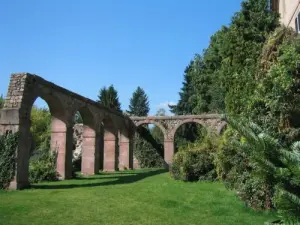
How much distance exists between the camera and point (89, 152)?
20.1 meters

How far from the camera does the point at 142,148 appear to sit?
1164 inches

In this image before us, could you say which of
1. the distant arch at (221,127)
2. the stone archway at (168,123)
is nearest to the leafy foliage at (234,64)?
the distant arch at (221,127)

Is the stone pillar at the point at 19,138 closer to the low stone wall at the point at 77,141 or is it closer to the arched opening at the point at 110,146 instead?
the low stone wall at the point at 77,141

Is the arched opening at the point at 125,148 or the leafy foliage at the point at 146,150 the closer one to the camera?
the arched opening at the point at 125,148

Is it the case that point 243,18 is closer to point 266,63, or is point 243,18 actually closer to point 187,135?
point 266,63

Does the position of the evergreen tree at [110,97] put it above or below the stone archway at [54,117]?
above

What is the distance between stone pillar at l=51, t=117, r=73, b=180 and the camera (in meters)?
16.6

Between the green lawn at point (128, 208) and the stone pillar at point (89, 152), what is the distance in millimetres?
9032

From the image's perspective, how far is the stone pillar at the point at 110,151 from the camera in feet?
78.0

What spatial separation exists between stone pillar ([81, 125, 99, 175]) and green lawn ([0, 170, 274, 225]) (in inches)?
356

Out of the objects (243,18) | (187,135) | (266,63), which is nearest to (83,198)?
(266,63)

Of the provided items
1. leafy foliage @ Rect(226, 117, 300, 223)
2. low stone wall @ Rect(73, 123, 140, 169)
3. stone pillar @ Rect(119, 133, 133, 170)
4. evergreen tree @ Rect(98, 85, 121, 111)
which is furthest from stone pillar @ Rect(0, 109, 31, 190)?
evergreen tree @ Rect(98, 85, 121, 111)

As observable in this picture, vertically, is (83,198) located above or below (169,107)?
below

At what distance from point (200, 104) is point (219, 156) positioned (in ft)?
76.1
